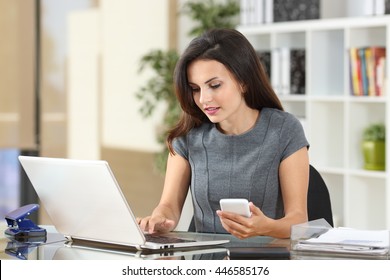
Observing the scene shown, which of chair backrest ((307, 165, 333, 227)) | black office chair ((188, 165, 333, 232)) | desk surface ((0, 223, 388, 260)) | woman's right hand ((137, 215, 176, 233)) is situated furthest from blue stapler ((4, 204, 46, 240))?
chair backrest ((307, 165, 333, 227))

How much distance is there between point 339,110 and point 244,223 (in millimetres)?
3049

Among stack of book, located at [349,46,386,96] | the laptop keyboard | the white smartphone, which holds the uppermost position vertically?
stack of book, located at [349,46,386,96]

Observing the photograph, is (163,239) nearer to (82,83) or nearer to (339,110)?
(339,110)

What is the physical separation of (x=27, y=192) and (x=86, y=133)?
0.58 meters

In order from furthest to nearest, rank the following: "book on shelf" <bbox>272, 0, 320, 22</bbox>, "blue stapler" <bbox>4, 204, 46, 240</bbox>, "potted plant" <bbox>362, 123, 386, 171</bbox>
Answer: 1. "book on shelf" <bbox>272, 0, 320, 22</bbox>
2. "potted plant" <bbox>362, 123, 386, 171</bbox>
3. "blue stapler" <bbox>4, 204, 46, 240</bbox>

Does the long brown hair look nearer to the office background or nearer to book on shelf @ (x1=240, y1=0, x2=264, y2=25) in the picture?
book on shelf @ (x1=240, y1=0, x2=264, y2=25)

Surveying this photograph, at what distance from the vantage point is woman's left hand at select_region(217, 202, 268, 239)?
223cm

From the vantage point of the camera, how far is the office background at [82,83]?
5.71m

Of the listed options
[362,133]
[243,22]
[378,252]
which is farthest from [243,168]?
[243,22]

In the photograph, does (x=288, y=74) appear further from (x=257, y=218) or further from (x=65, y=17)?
(x=257, y=218)

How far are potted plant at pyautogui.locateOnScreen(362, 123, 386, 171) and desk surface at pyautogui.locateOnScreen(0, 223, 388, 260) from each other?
2579 millimetres

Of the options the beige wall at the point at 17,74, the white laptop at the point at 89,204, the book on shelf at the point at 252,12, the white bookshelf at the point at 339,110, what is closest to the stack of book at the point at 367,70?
the white bookshelf at the point at 339,110

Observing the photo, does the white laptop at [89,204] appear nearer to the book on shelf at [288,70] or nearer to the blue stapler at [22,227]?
the blue stapler at [22,227]

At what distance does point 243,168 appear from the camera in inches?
109
